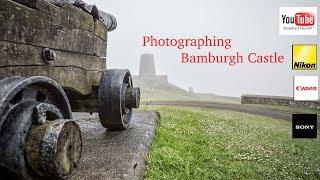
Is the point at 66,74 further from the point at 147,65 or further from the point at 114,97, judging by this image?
the point at 147,65

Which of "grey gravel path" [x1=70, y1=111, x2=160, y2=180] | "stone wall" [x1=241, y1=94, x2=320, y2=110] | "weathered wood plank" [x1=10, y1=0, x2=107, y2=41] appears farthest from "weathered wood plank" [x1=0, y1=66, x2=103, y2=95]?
"stone wall" [x1=241, y1=94, x2=320, y2=110]

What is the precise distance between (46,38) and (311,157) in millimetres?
6338

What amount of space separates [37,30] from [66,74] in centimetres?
84

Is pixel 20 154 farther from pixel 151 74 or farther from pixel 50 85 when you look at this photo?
pixel 151 74

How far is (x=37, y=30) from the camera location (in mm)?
3318

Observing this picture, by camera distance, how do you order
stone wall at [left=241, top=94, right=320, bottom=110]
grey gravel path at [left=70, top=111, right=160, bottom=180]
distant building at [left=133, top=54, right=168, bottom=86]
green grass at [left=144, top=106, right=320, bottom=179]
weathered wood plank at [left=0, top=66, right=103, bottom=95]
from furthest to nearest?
1. distant building at [left=133, top=54, right=168, bottom=86]
2. stone wall at [left=241, top=94, right=320, bottom=110]
3. green grass at [left=144, top=106, right=320, bottom=179]
4. grey gravel path at [left=70, top=111, right=160, bottom=180]
5. weathered wood plank at [left=0, top=66, right=103, bottom=95]

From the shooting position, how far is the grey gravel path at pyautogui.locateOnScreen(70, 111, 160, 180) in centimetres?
355

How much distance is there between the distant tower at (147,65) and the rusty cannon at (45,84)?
7111 cm

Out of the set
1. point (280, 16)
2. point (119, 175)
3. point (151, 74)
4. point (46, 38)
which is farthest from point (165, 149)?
point (151, 74)

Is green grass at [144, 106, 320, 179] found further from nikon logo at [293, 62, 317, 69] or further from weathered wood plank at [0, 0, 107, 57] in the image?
nikon logo at [293, 62, 317, 69]

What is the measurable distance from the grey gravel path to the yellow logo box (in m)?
7.85

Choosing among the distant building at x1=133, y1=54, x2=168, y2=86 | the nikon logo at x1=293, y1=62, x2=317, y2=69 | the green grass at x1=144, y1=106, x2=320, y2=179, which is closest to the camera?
the green grass at x1=144, y1=106, x2=320, y2=179

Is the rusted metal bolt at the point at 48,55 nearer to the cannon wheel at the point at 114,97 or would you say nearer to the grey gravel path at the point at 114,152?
the grey gravel path at the point at 114,152

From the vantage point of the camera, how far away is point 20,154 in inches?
96.2
